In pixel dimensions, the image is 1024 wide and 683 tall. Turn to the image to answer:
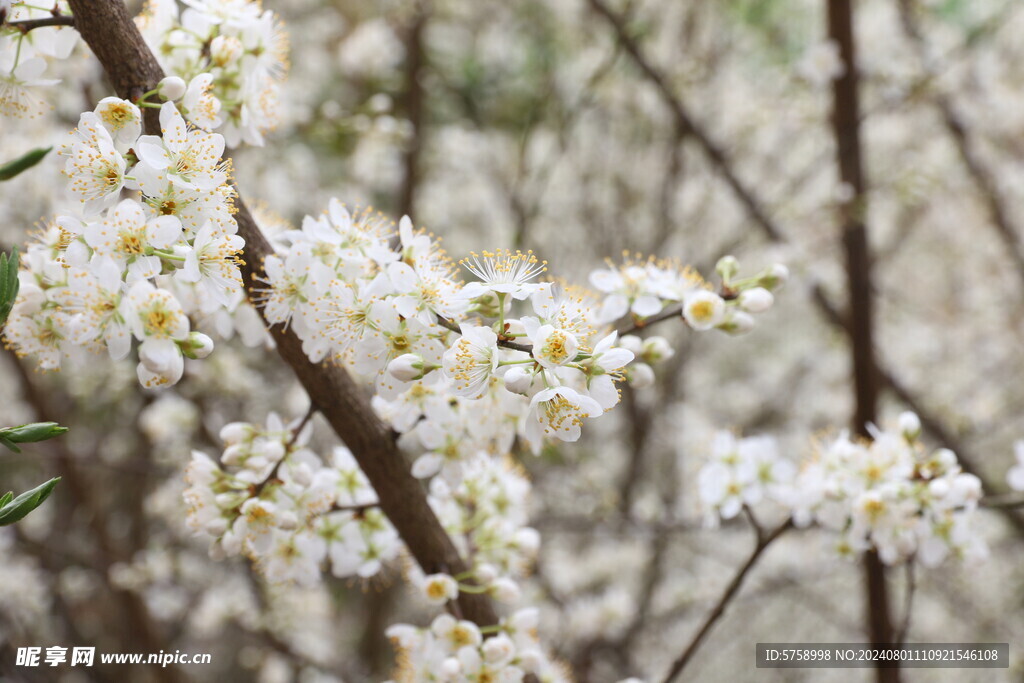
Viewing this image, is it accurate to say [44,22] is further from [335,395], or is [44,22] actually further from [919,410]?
[919,410]

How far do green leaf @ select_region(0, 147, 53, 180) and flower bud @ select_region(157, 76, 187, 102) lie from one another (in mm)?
314

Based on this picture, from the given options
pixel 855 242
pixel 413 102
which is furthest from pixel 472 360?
pixel 413 102

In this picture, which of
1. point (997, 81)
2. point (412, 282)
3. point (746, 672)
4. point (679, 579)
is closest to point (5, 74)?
point (412, 282)

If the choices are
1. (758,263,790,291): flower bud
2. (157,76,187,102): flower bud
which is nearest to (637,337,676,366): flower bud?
(758,263,790,291): flower bud

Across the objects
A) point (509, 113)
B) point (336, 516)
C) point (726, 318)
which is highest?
point (509, 113)

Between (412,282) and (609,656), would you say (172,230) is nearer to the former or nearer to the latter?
(412,282)

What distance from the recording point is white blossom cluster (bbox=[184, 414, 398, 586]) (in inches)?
41.3

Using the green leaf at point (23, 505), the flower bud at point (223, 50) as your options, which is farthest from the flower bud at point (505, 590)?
the flower bud at point (223, 50)

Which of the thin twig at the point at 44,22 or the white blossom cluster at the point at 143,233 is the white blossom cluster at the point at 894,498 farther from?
the thin twig at the point at 44,22

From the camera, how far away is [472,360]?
2.79 ft

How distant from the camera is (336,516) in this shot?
47.6 inches

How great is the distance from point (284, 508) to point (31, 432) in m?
0.43

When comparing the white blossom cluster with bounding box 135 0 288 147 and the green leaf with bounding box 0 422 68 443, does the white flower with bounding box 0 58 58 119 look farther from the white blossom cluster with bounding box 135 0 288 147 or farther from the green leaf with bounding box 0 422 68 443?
the green leaf with bounding box 0 422 68 443

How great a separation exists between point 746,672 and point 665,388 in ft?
6.12
